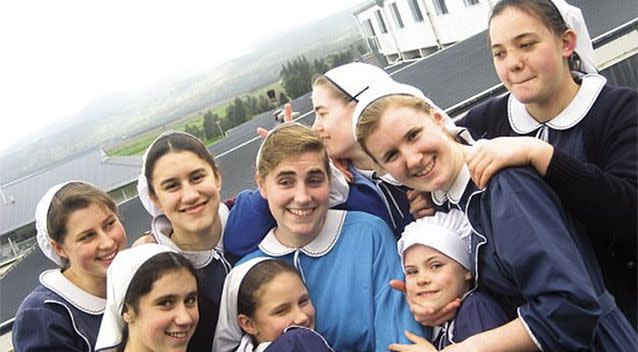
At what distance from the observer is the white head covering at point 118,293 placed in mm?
2400

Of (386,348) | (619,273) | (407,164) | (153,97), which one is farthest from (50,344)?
(153,97)

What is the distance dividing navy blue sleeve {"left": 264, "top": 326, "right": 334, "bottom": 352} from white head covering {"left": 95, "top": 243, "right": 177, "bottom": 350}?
0.73 m

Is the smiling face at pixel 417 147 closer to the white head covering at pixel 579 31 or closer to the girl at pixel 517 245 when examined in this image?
the girl at pixel 517 245

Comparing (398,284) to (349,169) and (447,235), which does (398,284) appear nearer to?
(447,235)

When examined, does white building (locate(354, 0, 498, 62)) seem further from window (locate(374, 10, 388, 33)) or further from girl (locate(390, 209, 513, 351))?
girl (locate(390, 209, 513, 351))

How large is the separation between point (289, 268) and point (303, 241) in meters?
0.16

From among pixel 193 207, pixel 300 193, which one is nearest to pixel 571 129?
pixel 300 193

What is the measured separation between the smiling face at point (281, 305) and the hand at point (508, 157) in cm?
104

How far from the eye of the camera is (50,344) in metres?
2.56

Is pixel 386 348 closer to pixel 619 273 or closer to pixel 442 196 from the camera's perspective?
pixel 442 196

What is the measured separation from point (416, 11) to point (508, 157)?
27384mm

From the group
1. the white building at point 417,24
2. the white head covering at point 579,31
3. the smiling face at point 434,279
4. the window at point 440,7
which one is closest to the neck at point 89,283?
the smiling face at point 434,279

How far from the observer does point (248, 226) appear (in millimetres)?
2793

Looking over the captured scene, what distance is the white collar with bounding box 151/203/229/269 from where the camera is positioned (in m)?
2.73
